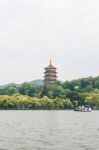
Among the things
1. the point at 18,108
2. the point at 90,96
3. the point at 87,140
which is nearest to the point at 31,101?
the point at 18,108

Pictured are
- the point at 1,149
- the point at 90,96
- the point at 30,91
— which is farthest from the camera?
the point at 30,91

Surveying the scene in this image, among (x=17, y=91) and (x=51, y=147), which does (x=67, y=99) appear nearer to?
(x=17, y=91)

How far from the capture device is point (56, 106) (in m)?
173

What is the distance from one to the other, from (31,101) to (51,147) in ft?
421

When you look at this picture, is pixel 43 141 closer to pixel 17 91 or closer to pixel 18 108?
pixel 18 108

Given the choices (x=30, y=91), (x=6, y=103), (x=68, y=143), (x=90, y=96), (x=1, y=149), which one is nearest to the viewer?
(x=1, y=149)

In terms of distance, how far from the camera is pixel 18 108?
176 metres

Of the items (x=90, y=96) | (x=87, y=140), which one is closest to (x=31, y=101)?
(x=90, y=96)

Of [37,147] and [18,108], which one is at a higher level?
[18,108]

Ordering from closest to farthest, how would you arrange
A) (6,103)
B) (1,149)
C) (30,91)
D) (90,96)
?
(1,149), (6,103), (90,96), (30,91)

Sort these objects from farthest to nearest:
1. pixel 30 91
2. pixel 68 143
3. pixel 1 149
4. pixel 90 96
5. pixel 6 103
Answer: pixel 30 91 < pixel 90 96 < pixel 6 103 < pixel 68 143 < pixel 1 149

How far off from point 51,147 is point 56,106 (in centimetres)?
12987

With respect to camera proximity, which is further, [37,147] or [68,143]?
[68,143]

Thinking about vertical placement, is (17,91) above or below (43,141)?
above
